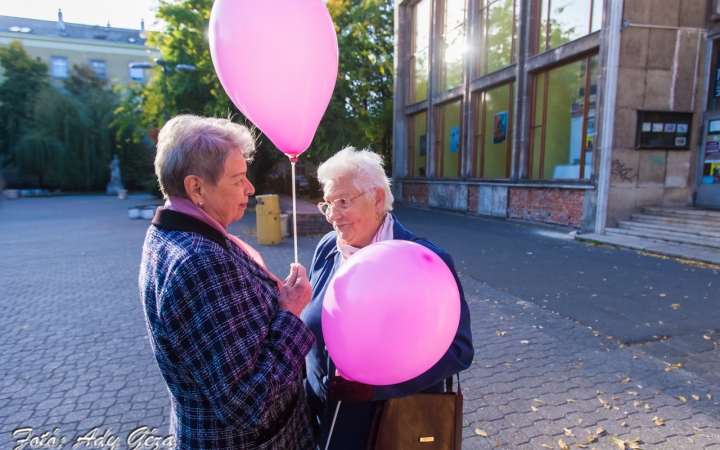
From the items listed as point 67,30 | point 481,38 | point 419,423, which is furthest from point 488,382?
point 67,30

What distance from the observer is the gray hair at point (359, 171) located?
78.2 inches

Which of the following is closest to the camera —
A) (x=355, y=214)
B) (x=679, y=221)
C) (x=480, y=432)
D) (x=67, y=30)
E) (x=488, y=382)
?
(x=355, y=214)

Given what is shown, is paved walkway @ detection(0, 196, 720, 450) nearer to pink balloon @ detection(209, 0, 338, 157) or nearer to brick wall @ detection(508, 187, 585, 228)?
pink balloon @ detection(209, 0, 338, 157)

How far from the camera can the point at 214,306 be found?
1.16 meters

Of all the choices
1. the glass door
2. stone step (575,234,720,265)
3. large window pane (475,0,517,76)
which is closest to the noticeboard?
the glass door

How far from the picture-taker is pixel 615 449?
2562 mm

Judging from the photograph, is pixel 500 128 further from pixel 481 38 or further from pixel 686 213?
pixel 686 213

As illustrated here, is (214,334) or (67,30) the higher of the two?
(67,30)

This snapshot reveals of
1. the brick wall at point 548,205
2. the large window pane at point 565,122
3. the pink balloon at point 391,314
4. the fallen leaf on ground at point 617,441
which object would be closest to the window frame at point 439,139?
the brick wall at point 548,205

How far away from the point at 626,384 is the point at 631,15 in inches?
387

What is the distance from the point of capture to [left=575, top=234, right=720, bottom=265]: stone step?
7.66 metres

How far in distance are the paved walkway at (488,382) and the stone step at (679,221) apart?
242 inches

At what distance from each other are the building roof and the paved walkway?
1770 inches

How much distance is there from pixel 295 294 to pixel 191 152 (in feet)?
1.86
